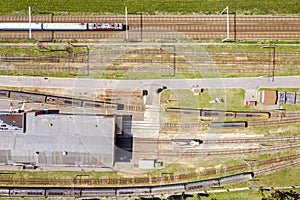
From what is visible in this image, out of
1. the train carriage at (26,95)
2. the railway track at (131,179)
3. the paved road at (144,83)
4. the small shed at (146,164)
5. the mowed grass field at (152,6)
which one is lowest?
the railway track at (131,179)

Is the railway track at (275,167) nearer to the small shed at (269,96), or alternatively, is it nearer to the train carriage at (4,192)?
the small shed at (269,96)

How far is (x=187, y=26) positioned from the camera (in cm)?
4441

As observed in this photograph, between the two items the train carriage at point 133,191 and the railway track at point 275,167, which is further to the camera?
the railway track at point 275,167

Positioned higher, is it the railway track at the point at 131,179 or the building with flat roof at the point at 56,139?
the building with flat roof at the point at 56,139

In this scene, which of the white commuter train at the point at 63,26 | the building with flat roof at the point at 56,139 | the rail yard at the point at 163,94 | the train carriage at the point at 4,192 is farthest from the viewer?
the rail yard at the point at 163,94

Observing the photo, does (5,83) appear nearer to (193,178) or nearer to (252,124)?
(193,178)

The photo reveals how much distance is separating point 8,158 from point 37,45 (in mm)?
14926

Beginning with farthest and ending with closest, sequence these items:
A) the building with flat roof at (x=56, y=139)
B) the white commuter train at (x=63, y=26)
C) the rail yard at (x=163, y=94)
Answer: the rail yard at (x=163, y=94) < the white commuter train at (x=63, y=26) < the building with flat roof at (x=56, y=139)

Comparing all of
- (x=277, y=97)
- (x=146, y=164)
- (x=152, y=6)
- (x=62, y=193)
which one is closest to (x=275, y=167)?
(x=277, y=97)

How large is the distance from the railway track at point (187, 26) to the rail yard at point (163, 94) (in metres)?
0.13

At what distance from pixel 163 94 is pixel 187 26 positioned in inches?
374

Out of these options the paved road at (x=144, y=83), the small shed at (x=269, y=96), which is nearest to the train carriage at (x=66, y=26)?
the paved road at (x=144, y=83)

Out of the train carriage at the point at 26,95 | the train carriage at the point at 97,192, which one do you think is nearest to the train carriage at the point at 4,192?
the train carriage at the point at 97,192

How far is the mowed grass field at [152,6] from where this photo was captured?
1738 inches
